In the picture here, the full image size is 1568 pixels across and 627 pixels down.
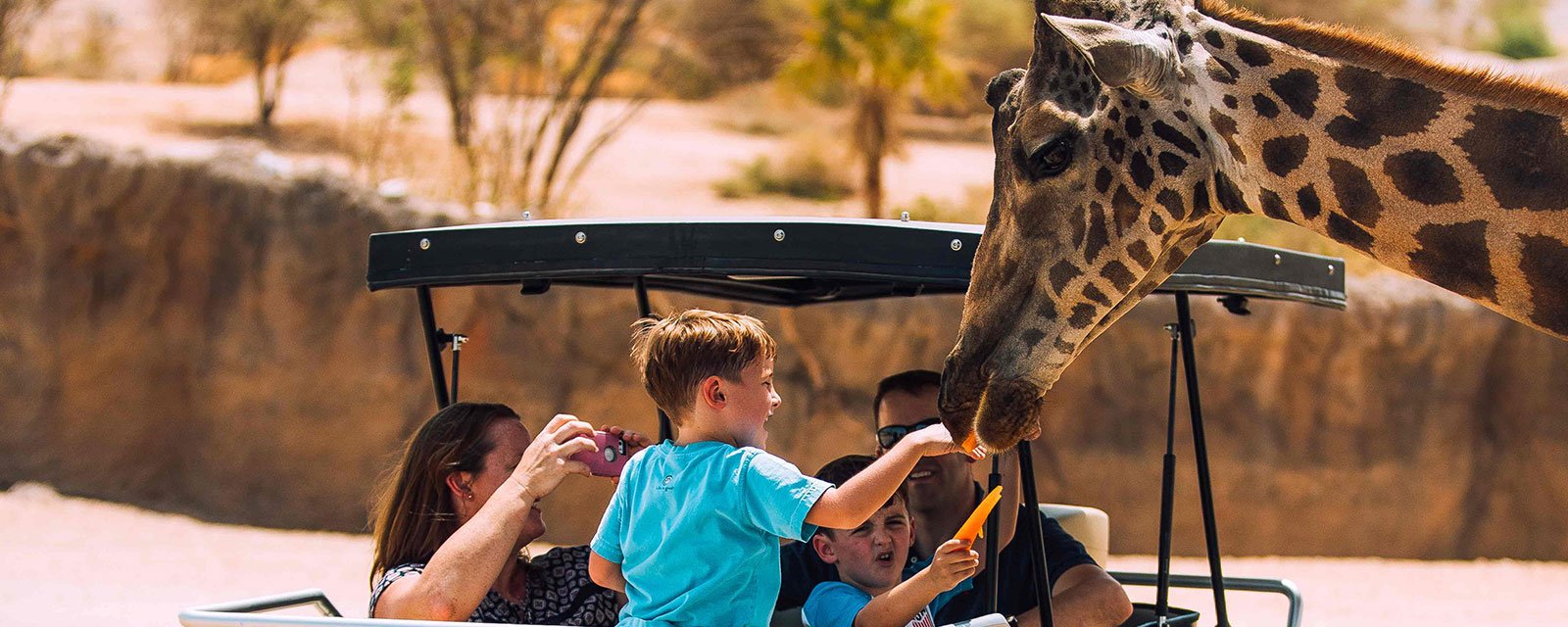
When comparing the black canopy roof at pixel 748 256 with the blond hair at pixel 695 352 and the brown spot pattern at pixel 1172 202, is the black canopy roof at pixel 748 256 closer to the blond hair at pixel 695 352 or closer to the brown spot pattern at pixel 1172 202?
the blond hair at pixel 695 352

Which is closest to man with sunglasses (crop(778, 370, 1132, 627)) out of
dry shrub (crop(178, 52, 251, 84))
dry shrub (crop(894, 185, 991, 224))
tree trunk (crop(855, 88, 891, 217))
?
dry shrub (crop(894, 185, 991, 224))

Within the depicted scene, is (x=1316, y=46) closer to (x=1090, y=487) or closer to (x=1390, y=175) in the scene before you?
(x=1390, y=175)

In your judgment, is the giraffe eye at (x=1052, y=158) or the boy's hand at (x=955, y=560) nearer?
the giraffe eye at (x=1052, y=158)

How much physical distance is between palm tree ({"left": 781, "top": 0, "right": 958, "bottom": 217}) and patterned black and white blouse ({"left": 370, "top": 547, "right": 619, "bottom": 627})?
14876 millimetres

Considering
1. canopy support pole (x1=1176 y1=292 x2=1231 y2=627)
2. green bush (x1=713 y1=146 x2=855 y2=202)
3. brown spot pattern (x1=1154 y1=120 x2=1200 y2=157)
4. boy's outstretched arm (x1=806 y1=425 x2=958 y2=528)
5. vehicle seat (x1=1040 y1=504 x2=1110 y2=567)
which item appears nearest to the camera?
brown spot pattern (x1=1154 y1=120 x2=1200 y2=157)

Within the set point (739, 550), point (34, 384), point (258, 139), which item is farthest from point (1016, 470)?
point (258, 139)

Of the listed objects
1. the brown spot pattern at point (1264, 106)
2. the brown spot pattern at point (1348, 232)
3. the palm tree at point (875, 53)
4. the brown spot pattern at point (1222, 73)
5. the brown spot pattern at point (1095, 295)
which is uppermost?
the palm tree at point (875, 53)

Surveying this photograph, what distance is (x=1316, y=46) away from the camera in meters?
2.44

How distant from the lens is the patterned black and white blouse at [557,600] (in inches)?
136

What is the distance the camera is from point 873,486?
2582 millimetres

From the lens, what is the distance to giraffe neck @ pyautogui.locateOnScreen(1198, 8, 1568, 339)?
229cm

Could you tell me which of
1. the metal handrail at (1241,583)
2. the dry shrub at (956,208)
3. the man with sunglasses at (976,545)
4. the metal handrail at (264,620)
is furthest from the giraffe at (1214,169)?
the dry shrub at (956,208)

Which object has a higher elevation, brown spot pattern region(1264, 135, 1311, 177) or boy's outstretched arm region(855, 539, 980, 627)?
brown spot pattern region(1264, 135, 1311, 177)

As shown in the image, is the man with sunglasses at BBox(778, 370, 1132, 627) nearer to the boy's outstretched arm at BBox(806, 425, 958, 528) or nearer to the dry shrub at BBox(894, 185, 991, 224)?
the boy's outstretched arm at BBox(806, 425, 958, 528)
